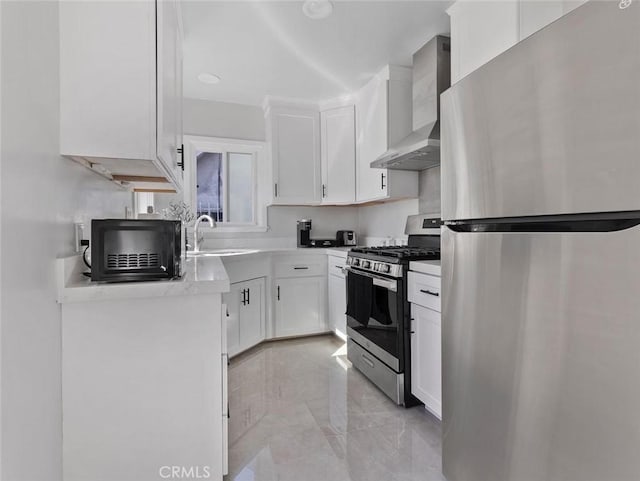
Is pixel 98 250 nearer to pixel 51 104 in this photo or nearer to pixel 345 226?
pixel 51 104

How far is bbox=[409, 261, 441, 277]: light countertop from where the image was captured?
1.84 metres

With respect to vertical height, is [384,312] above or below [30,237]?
below

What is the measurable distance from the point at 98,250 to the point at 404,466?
1553 millimetres

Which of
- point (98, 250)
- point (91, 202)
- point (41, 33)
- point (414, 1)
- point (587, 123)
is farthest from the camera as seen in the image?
point (414, 1)

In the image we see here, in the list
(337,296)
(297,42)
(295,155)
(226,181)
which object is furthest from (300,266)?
(297,42)

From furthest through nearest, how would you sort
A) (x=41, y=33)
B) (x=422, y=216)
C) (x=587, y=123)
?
1. (x=422, y=216)
2. (x=41, y=33)
3. (x=587, y=123)

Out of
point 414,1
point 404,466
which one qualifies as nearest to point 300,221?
point 414,1

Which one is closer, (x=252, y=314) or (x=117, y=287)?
(x=117, y=287)

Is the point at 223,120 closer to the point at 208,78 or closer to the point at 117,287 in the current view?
the point at 208,78

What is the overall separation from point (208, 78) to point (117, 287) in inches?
97.5

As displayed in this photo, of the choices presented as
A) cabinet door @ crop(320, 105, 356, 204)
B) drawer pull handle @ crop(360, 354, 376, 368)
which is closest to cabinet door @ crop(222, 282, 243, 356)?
drawer pull handle @ crop(360, 354, 376, 368)

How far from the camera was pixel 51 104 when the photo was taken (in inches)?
43.5

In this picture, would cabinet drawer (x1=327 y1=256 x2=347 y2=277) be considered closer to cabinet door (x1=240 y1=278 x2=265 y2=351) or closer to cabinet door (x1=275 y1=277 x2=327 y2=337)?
cabinet door (x1=275 y1=277 x2=327 y2=337)

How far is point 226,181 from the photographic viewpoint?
374 cm
